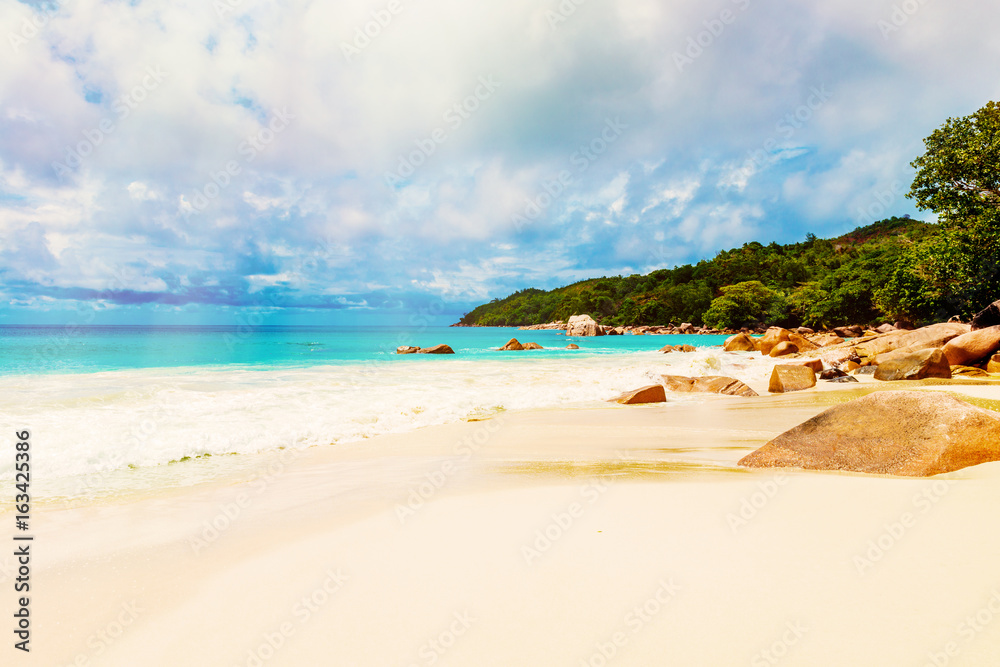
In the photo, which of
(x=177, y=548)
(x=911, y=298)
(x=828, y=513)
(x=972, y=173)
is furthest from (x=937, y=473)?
(x=911, y=298)

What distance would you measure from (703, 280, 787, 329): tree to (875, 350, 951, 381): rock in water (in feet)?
182

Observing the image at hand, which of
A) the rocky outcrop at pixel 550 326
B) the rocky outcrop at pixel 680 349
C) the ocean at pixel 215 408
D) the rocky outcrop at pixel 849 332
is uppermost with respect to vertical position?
the rocky outcrop at pixel 550 326

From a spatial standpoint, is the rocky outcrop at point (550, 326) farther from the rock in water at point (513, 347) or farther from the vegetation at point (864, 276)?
the rock in water at point (513, 347)

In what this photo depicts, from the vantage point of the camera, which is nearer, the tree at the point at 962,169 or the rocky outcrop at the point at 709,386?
the rocky outcrop at the point at 709,386

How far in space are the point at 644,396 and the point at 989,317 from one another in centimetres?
1722

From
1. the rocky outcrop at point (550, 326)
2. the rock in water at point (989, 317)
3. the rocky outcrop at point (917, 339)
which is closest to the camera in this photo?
the rock in water at point (989, 317)

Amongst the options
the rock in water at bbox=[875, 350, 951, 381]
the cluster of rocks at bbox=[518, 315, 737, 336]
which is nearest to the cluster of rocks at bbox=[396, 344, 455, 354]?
the rock in water at bbox=[875, 350, 951, 381]

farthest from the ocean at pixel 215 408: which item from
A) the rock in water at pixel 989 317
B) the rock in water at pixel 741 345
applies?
the rock in water at pixel 741 345

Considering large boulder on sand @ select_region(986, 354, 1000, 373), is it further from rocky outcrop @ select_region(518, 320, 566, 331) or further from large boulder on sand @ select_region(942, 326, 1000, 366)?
rocky outcrop @ select_region(518, 320, 566, 331)

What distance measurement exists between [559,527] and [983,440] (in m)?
3.88

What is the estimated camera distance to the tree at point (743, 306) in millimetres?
65875

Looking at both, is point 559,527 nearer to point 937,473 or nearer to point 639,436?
point 937,473

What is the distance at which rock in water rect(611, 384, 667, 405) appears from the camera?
36.3 ft

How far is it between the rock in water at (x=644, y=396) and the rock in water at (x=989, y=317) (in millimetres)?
16306
